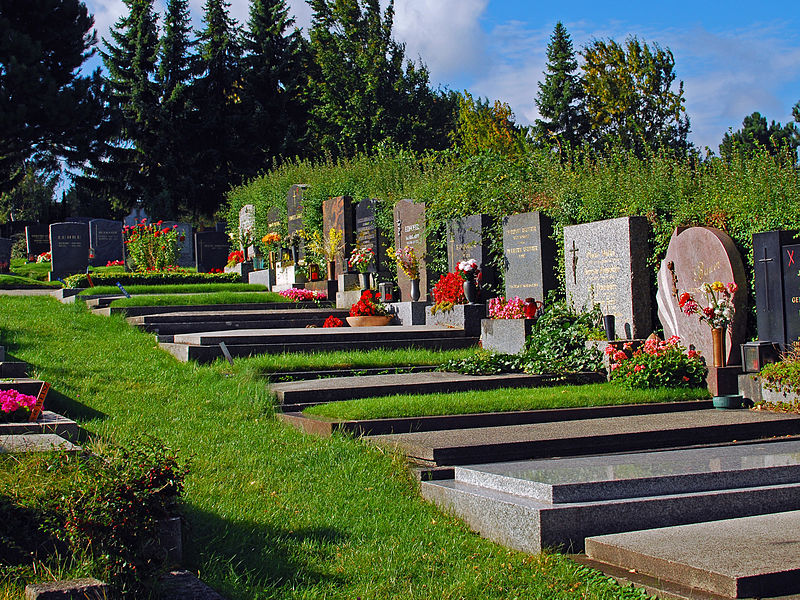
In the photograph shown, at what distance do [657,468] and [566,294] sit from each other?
25.3ft

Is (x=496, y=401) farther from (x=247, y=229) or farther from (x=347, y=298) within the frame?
(x=247, y=229)

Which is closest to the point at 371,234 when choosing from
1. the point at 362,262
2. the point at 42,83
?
the point at 362,262

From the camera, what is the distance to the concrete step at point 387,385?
9.03 meters

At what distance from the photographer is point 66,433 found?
6328 mm

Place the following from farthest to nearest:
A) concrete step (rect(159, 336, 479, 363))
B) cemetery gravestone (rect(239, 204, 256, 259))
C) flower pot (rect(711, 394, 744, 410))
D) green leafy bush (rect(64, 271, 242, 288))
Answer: cemetery gravestone (rect(239, 204, 256, 259)), green leafy bush (rect(64, 271, 242, 288)), concrete step (rect(159, 336, 479, 363)), flower pot (rect(711, 394, 744, 410))

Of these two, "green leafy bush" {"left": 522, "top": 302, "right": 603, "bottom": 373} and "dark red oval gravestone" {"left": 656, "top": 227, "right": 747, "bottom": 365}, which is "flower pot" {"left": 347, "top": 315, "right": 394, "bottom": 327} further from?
"dark red oval gravestone" {"left": 656, "top": 227, "right": 747, "bottom": 365}

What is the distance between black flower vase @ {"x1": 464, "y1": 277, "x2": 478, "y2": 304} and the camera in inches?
567

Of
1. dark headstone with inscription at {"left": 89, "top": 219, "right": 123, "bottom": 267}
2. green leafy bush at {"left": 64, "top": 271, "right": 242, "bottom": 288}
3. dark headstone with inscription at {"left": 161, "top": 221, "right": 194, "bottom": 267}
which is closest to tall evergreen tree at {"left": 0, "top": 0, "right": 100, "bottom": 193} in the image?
dark headstone with inscription at {"left": 89, "top": 219, "right": 123, "bottom": 267}

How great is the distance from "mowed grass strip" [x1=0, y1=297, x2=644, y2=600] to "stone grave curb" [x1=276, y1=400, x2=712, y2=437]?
22 cm

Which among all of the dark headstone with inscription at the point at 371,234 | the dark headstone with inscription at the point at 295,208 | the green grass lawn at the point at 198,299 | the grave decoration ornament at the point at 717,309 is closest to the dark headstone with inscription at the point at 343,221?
the dark headstone with inscription at the point at 371,234

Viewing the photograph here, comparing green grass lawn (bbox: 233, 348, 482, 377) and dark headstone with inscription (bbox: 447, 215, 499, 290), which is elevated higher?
dark headstone with inscription (bbox: 447, 215, 499, 290)

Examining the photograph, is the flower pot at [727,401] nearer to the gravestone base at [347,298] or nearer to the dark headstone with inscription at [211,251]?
the gravestone base at [347,298]

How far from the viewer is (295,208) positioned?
79.2 feet

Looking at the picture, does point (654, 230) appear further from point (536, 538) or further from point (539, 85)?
point (539, 85)
